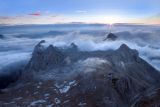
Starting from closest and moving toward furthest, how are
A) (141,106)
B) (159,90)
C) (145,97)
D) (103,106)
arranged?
1. (141,106)
2. (145,97)
3. (159,90)
4. (103,106)

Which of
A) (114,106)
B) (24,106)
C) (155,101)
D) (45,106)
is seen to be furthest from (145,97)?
(24,106)

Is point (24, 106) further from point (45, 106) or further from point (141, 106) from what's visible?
point (141, 106)

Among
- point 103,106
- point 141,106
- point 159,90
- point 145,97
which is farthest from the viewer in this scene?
point 103,106

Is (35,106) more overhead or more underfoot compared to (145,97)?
more underfoot

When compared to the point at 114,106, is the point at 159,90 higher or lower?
higher

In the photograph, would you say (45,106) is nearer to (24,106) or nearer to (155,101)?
(24,106)

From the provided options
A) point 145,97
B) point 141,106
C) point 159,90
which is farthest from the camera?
point 159,90

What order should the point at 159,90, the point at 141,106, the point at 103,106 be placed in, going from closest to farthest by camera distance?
the point at 141,106, the point at 159,90, the point at 103,106

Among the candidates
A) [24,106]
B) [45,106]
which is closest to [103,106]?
[45,106]

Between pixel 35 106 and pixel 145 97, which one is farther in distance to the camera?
pixel 35 106
